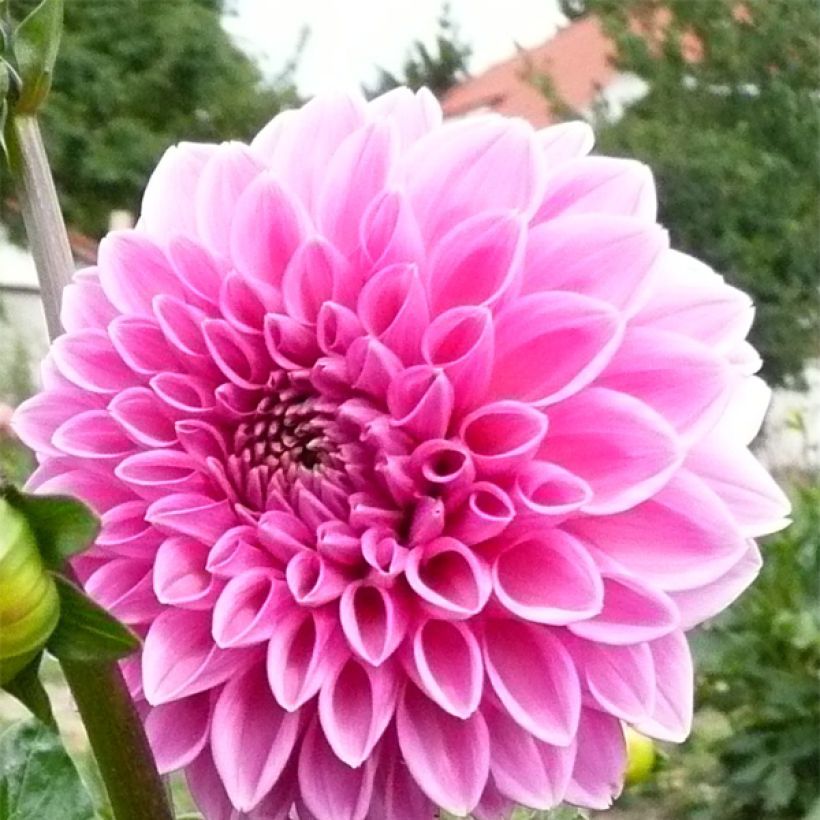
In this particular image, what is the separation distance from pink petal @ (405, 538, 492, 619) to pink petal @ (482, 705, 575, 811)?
0.02 meters

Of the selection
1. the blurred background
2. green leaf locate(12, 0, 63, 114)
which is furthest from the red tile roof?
green leaf locate(12, 0, 63, 114)

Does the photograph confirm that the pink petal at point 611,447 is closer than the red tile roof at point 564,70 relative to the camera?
Yes

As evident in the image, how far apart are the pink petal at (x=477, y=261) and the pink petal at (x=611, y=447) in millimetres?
21

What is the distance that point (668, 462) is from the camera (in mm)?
169

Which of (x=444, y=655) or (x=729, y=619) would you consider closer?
(x=444, y=655)

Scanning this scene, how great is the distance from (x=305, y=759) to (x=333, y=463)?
44 mm

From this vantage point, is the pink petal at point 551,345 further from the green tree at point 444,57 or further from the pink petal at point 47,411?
the green tree at point 444,57

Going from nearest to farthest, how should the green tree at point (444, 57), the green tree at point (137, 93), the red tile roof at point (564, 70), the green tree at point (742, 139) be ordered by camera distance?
1. the green tree at point (444, 57)
2. the green tree at point (137, 93)
3. the green tree at point (742, 139)
4. the red tile roof at point (564, 70)

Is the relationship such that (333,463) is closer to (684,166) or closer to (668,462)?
(668,462)

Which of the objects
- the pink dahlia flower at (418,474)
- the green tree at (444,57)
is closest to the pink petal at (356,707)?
the pink dahlia flower at (418,474)

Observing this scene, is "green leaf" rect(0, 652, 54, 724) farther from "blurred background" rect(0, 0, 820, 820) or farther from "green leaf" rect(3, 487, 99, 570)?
"blurred background" rect(0, 0, 820, 820)

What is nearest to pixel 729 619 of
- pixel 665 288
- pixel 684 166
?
pixel 684 166

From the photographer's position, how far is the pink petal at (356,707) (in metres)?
0.17

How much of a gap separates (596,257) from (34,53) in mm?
107
